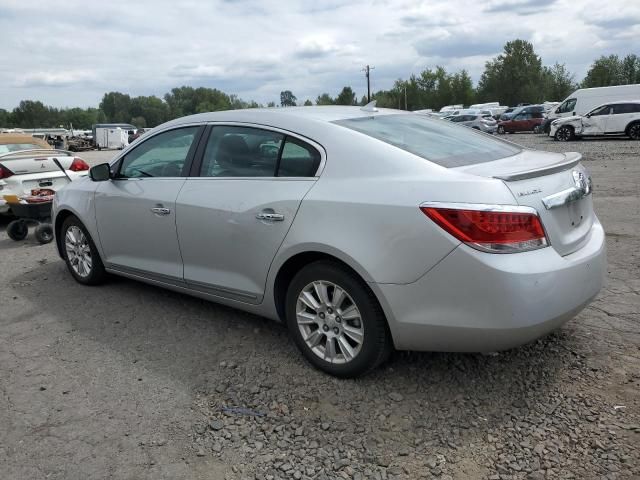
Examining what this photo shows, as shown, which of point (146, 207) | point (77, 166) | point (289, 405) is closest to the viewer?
point (289, 405)

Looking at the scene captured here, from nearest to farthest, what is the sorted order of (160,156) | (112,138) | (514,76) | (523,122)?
(160,156) < (523,122) < (112,138) < (514,76)

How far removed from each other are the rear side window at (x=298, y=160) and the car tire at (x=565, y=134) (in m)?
23.8

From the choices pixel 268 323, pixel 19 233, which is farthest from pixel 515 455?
pixel 19 233

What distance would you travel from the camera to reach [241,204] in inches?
145

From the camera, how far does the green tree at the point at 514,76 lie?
83.5 m

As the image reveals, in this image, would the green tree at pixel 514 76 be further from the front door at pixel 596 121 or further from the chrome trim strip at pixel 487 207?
the chrome trim strip at pixel 487 207

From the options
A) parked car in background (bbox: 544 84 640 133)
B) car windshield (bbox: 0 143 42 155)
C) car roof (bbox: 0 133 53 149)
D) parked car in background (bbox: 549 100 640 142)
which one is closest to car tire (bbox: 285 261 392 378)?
car windshield (bbox: 0 143 42 155)

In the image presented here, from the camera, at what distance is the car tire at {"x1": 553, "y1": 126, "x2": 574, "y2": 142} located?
24.4 m

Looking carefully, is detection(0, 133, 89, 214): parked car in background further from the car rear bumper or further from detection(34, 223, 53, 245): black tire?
the car rear bumper

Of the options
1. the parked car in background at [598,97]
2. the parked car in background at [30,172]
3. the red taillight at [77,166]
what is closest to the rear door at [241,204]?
the parked car in background at [30,172]

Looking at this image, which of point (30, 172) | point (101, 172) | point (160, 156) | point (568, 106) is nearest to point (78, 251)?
point (101, 172)

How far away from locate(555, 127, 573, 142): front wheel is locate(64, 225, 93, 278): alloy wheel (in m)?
23.4

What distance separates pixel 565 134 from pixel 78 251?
77.4 ft

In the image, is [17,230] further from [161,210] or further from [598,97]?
[598,97]
